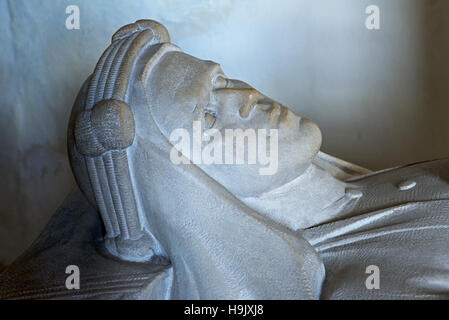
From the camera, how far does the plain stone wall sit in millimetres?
2529

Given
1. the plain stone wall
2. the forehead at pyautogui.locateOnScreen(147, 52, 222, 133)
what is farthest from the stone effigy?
the plain stone wall

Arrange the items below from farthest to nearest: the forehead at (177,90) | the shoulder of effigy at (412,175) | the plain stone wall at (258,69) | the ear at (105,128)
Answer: the plain stone wall at (258,69) < the shoulder of effigy at (412,175) < the forehead at (177,90) < the ear at (105,128)

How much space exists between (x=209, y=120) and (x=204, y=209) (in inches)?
9.2

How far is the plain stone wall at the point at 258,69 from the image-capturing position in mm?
2529

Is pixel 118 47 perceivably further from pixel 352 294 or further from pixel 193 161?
pixel 352 294

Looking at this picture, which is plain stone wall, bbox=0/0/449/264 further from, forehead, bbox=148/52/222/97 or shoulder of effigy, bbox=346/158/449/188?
forehead, bbox=148/52/222/97

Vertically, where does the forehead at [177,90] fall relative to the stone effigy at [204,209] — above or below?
above

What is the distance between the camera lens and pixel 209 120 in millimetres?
1366

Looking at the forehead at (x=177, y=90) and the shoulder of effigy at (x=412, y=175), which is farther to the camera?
the shoulder of effigy at (x=412, y=175)

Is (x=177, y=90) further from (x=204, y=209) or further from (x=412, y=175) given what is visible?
(x=412, y=175)

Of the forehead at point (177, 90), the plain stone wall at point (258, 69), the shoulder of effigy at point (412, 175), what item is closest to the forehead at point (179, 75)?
the forehead at point (177, 90)

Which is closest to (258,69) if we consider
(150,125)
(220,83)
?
(220,83)

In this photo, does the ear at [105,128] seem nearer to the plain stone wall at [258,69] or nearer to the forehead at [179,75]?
the forehead at [179,75]

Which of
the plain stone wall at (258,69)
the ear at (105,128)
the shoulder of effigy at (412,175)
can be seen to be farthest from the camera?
the plain stone wall at (258,69)
